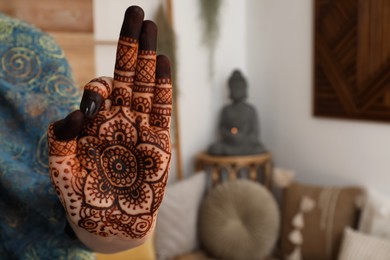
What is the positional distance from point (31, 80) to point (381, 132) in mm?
1718

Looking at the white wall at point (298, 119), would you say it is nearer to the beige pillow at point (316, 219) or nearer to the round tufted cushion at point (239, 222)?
the beige pillow at point (316, 219)

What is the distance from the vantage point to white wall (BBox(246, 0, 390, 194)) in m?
2.16

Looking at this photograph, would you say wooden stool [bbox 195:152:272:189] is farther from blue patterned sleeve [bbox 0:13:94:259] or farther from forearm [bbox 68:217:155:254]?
forearm [bbox 68:217:155:254]

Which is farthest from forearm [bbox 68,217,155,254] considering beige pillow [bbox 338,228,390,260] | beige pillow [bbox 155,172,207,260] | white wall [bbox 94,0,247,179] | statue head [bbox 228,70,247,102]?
statue head [bbox 228,70,247,102]

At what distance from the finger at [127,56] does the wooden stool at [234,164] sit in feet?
6.24

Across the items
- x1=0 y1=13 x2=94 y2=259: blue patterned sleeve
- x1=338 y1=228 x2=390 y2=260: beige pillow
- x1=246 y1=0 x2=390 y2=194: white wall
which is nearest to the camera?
x1=0 y1=13 x2=94 y2=259: blue patterned sleeve

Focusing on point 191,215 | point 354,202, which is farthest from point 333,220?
point 191,215

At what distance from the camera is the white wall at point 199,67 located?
97.7 inches

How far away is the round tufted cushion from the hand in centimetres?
178

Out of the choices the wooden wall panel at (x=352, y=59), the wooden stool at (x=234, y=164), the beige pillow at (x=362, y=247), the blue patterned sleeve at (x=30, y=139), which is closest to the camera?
the blue patterned sleeve at (x=30, y=139)

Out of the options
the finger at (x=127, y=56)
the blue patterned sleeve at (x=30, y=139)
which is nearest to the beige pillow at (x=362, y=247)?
the blue patterned sleeve at (x=30, y=139)

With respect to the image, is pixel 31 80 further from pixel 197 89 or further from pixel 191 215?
pixel 197 89

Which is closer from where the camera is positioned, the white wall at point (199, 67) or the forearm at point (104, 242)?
the forearm at point (104, 242)

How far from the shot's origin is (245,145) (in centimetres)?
245
